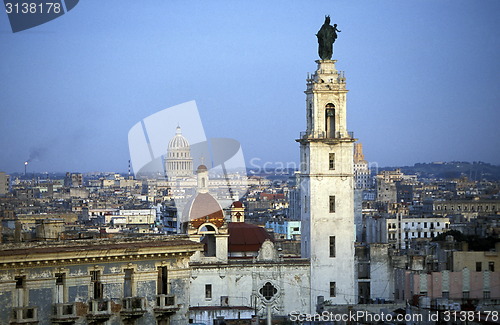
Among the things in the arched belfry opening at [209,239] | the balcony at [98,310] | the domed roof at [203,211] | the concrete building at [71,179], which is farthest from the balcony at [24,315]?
the concrete building at [71,179]

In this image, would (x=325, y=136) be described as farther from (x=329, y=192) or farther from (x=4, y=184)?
(x=4, y=184)

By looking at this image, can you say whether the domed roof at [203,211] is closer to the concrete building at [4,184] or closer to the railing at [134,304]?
the railing at [134,304]

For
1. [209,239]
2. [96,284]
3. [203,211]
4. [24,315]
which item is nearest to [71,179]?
[203,211]

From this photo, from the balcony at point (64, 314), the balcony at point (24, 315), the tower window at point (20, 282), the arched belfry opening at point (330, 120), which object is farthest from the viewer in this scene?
the arched belfry opening at point (330, 120)

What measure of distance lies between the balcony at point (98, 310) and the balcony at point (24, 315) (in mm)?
1570

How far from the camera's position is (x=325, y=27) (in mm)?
56375

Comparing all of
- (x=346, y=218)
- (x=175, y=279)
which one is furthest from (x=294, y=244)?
(x=175, y=279)

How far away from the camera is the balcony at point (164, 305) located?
115ft

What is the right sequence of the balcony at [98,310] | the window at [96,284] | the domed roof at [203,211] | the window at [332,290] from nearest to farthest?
1. the balcony at [98,310]
2. the window at [96,284]
3. the window at [332,290]
4. the domed roof at [203,211]

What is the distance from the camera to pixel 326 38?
56250mm

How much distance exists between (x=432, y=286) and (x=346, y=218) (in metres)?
4.29

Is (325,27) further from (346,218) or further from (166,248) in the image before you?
(166,248)

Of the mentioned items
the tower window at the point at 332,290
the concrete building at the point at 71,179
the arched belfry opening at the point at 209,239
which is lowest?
the tower window at the point at 332,290

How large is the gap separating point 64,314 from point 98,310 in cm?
103
